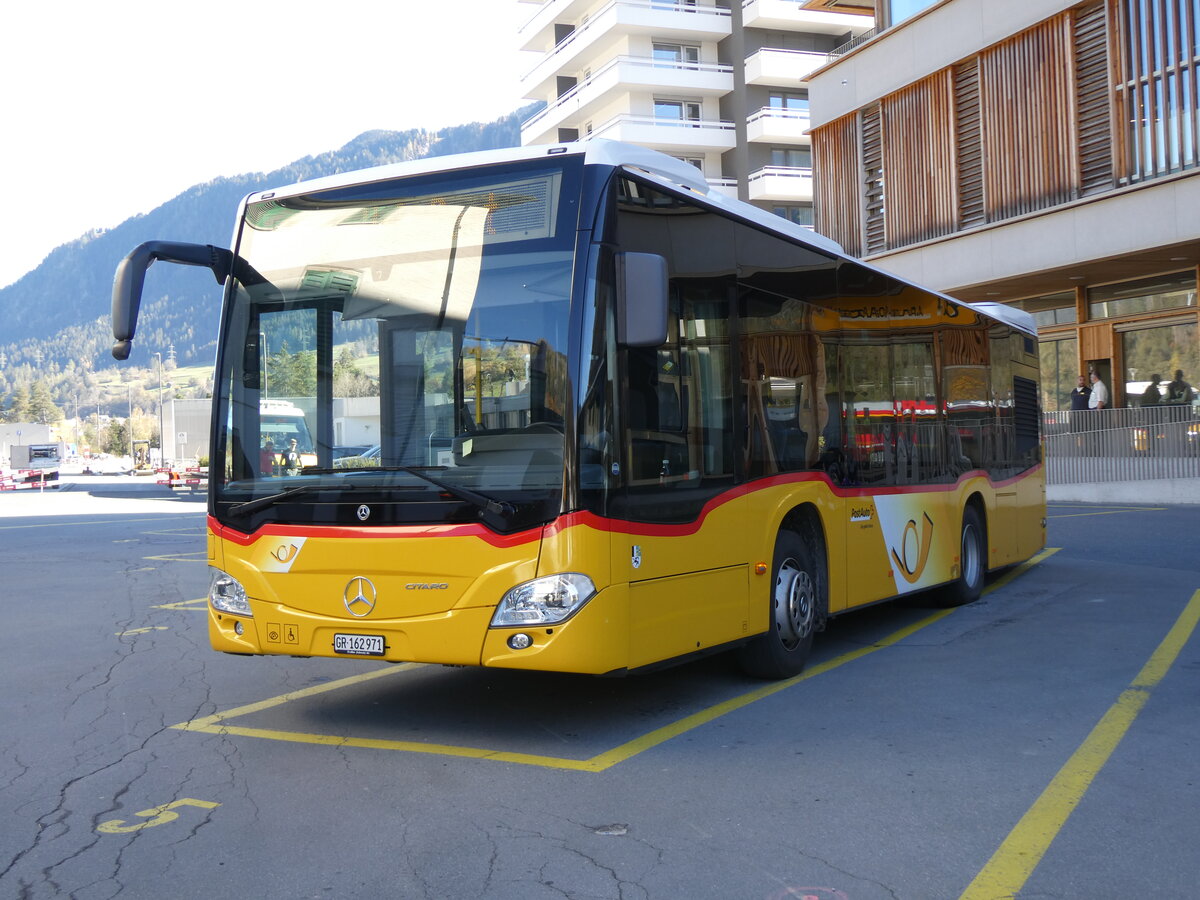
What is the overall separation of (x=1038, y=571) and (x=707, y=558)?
27.5 feet

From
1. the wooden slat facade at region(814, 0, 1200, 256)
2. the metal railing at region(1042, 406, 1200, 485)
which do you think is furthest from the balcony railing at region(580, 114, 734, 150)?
the metal railing at region(1042, 406, 1200, 485)

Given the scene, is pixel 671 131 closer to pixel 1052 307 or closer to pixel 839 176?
pixel 839 176

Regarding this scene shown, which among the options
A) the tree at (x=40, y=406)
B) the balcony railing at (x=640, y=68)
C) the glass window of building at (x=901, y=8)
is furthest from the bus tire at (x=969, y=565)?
the tree at (x=40, y=406)

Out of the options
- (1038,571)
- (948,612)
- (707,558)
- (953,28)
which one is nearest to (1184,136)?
(953,28)

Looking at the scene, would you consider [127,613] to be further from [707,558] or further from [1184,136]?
[1184,136]

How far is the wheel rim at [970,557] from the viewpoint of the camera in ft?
37.5

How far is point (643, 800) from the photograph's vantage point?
5.18 m

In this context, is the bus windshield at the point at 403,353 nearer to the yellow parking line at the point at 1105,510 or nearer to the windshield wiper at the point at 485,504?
the windshield wiper at the point at 485,504

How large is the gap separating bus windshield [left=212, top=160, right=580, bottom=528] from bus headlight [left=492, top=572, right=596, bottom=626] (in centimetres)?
32

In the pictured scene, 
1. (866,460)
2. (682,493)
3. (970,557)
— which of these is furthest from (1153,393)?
(682,493)

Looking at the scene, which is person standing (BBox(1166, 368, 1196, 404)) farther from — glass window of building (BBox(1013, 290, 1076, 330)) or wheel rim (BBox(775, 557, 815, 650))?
wheel rim (BBox(775, 557, 815, 650))

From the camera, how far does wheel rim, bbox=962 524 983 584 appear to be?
37.5 ft

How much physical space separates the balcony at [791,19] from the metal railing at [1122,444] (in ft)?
97.8

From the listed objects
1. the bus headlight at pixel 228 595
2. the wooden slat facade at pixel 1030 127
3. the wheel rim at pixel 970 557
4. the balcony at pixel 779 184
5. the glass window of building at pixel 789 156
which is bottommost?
the wheel rim at pixel 970 557
